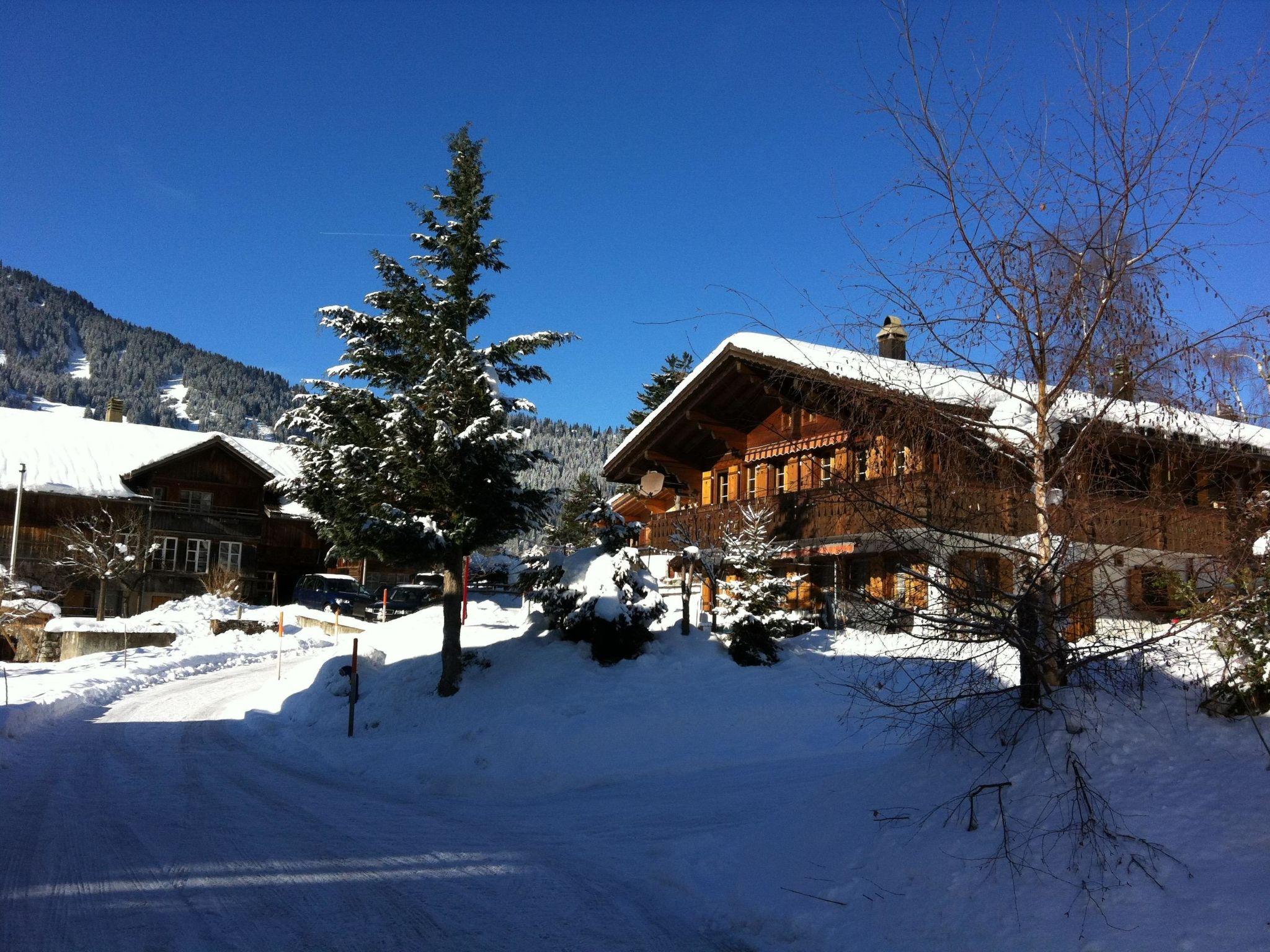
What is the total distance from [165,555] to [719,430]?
114 ft

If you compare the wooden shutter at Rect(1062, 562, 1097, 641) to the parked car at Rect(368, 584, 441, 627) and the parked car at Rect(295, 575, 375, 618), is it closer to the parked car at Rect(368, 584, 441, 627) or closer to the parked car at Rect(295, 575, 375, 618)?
the parked car at Rect(368, 584, 441, 627)

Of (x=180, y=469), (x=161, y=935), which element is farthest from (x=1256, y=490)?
(x=180, y=469)

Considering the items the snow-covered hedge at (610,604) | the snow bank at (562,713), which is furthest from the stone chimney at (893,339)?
the snow-covered hedge at (610,604)

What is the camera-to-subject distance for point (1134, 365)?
16.9 feet

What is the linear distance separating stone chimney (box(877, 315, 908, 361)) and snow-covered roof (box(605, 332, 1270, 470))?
4.5 inches

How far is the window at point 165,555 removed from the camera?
1857 inches

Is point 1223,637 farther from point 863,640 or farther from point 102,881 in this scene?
point 863,640

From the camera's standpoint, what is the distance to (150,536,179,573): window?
47.2m

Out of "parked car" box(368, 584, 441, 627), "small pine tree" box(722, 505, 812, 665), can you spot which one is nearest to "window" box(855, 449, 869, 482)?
"small pine tree" box(722, 505, 812, 665)

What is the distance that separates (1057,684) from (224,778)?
34.6ft

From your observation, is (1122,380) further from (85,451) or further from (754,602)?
(85,451)

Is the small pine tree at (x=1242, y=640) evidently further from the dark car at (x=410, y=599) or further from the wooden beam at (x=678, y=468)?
the dark car at (x=410, y=599)

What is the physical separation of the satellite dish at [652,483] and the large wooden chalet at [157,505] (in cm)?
2345

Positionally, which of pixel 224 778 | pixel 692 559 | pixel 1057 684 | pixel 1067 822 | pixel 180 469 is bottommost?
pixel 224 778
